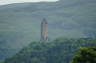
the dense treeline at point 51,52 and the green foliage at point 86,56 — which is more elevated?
the green foliage at point 86,56

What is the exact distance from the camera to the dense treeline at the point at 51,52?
167125mm

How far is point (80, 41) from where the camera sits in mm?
184375

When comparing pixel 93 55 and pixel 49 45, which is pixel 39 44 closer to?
pixel 49 45

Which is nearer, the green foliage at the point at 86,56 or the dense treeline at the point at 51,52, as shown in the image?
the green foliage at the point at 86,56

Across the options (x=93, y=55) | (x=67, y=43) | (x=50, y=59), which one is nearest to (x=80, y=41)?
(x=67, y=43)

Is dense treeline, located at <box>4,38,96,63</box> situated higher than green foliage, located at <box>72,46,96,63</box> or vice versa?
green foliage, located at <box>72,46,96,63</box>

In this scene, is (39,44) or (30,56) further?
(39,44)

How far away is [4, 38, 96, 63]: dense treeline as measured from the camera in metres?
167

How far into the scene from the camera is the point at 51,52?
18138cm

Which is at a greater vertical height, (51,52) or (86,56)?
(86,56)

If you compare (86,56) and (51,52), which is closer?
(86,56)

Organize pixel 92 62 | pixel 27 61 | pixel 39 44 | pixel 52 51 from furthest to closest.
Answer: pixel 39 44 → pixel 52 51 → pixel 27 61 → pixel 92 62

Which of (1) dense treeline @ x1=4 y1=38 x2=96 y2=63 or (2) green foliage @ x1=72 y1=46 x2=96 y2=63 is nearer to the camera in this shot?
(2) green foliage @ x1=72 y1=46 x2=96 y2=63

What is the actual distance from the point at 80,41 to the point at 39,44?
777 inches
